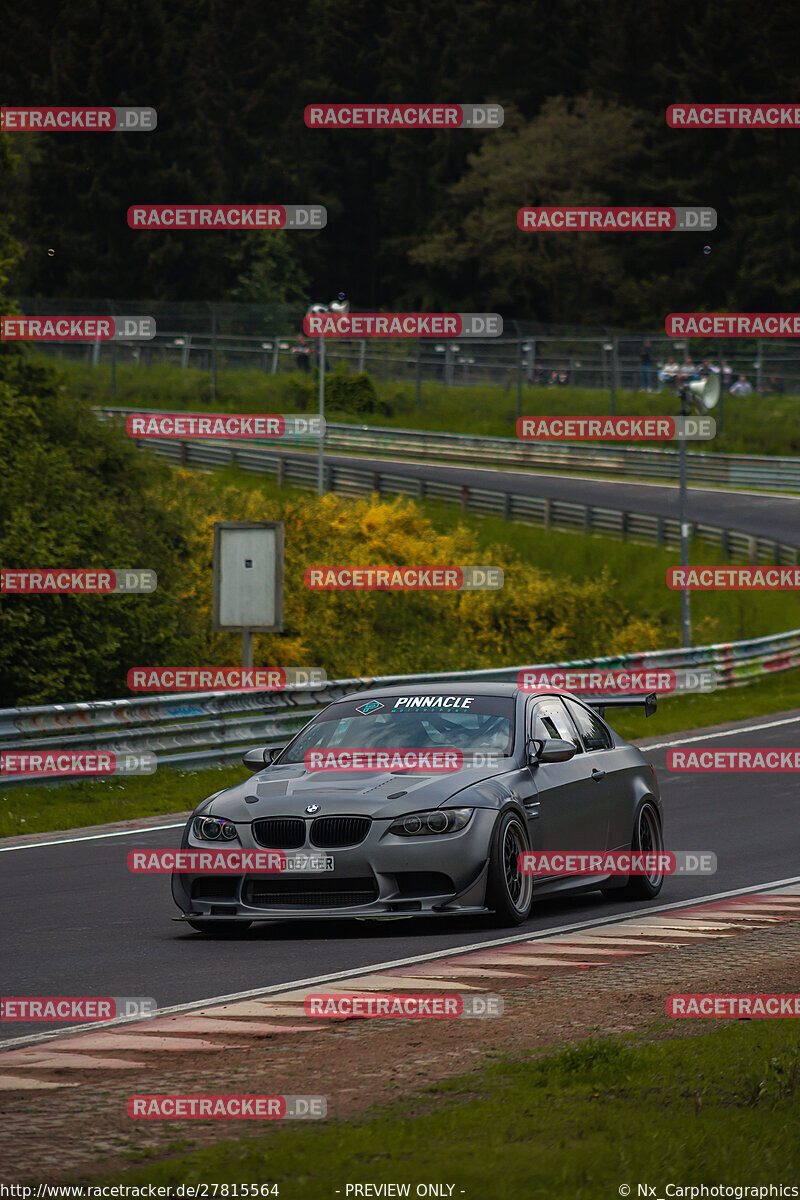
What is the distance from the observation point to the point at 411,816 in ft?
35.1

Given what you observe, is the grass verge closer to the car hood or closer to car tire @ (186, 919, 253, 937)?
the car hood

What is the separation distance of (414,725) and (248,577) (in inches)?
442

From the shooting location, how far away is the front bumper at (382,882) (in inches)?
416

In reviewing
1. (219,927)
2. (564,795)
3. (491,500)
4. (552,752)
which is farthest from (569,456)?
(219,927)

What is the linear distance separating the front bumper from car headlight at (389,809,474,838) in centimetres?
3

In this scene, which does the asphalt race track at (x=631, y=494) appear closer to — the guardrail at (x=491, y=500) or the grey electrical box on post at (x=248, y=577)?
the guardrail at (x=491, y=500)

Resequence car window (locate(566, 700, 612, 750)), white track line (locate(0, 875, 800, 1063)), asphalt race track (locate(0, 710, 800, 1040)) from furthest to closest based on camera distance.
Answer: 1. car window (locate(566, 700, 612, 750))
2. asphalt race track (locate(0, 710, 800, 1040))
3. white track line (locate(0, 875, 800, 1063))

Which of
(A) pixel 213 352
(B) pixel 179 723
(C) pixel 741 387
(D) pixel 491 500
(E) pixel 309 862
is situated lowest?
(B) pixel 179 723

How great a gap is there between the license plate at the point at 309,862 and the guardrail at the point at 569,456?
49924 mm

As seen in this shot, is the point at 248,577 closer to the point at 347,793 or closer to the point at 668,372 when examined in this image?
the point at 347,793

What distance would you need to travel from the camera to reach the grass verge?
17.5 feet

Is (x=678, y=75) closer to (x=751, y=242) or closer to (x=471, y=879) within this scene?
(x=751, y=242)

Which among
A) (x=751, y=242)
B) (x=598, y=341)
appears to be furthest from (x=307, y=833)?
(x=751, y=242)

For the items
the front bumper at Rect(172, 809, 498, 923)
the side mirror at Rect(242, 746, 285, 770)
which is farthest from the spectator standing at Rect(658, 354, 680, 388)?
the front bumper at Rect(172, 809, 498, 923)
